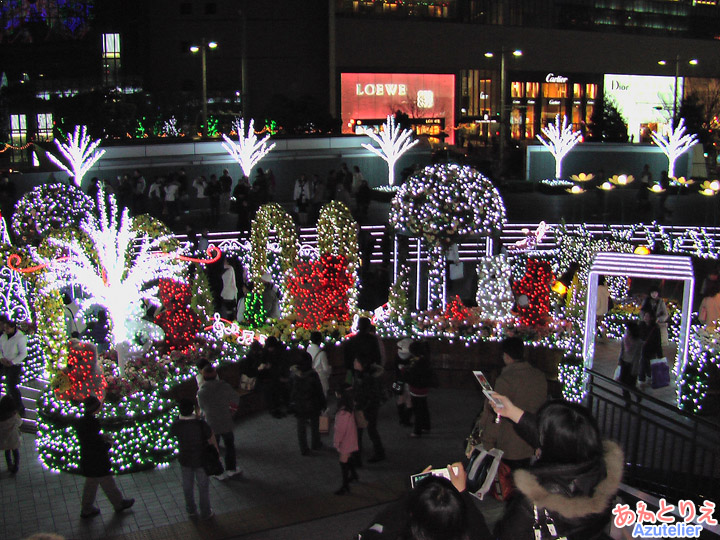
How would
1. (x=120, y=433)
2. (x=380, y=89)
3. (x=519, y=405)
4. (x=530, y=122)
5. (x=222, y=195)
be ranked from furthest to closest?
(x=530, y=122) → (x=380, y=89) → (x=222, y=195) → (x=120, y=433) → (x=519, y=405)

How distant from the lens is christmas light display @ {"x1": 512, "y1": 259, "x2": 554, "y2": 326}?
42.9 ft

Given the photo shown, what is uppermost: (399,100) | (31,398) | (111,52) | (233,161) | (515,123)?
(111,52)

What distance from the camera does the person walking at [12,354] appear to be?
10547 mm

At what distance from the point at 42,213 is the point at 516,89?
4031 centimetres

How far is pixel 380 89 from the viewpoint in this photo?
4609 centimetres

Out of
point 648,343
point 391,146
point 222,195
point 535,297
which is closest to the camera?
point 648,343

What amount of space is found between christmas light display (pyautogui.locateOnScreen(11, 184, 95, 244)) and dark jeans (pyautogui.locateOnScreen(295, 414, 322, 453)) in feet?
19.5

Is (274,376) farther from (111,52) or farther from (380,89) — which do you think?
(111,52)

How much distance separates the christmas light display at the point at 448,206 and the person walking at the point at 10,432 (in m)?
6.75

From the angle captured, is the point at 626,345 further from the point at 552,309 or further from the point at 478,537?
the point at 478,537

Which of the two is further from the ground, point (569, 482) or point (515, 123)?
point (515, 123)

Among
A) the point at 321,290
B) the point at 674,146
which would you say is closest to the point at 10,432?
the point at 321,290

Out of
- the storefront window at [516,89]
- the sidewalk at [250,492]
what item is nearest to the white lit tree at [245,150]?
the sidewalk at [250,492]

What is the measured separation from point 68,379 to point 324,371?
3.14 meters
